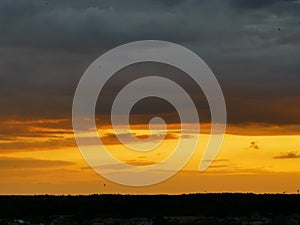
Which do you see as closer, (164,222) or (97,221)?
(164,222)

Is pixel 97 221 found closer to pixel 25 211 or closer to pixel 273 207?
pixel 25 211

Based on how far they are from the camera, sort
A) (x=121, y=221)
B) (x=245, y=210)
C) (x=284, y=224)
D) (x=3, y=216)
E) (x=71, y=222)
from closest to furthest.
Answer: (x=284, y=224)
(x=71, y=222)
(x=121, y=221)
(x=3, y=216)
(x=245, y=210)

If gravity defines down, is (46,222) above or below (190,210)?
below

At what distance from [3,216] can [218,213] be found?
4161cm

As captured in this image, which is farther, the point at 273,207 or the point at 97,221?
the point at 273,207

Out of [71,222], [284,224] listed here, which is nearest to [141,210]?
Result: [71,222]

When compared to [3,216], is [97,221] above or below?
below

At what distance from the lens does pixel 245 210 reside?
192 meters

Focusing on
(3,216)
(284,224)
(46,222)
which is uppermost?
(3,216)

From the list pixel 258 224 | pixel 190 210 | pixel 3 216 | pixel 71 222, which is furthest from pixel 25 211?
pixel 258 224

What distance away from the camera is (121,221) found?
6152 inches

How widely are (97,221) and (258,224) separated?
1069 inches

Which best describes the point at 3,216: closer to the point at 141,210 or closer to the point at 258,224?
the point at 141,210

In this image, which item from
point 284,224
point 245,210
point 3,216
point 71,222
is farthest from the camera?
point 245,210
